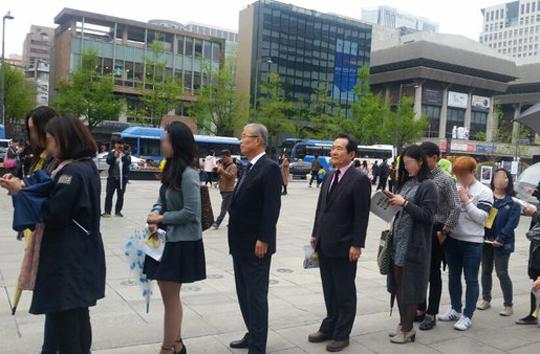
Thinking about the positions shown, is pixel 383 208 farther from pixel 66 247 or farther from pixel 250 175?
pixel 66 247

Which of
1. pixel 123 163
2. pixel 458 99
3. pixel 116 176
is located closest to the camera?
pixel 116 176

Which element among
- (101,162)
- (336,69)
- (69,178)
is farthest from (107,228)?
(336,69)

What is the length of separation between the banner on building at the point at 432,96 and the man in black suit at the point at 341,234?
72.2m

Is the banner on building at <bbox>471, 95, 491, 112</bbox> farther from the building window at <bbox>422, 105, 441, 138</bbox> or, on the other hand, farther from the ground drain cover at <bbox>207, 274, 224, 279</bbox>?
the ground drain cover at <bbox>207, 274, 224, 279</bbox>

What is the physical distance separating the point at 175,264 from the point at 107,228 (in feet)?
23.0

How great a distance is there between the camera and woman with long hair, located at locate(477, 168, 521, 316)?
5.15m

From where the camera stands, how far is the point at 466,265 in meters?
4.71

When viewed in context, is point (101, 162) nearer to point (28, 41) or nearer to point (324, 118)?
point (324, 118)

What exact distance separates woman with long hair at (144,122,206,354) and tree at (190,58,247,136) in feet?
135

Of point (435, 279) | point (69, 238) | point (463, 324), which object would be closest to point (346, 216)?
point (435, 279)

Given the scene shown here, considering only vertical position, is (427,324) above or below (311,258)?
below

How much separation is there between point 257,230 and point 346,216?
2.70 ft

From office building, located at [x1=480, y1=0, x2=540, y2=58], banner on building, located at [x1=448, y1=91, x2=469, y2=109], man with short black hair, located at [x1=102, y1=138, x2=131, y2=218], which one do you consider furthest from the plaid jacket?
office building, located at [x1=480, y1=0, x2=540, y2=58]

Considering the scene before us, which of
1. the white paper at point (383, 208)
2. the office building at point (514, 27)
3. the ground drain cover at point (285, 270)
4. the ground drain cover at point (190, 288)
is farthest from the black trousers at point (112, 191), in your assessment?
the office building at point (514, 27)
